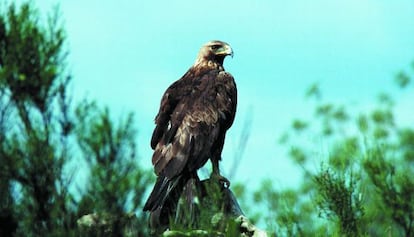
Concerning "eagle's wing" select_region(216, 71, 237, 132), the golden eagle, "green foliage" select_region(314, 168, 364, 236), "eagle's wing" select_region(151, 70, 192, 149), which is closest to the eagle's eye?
the golden eagle

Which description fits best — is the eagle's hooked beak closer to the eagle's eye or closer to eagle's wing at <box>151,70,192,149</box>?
the eagle's eye

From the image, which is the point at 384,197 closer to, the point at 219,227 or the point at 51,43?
the point at 51,43

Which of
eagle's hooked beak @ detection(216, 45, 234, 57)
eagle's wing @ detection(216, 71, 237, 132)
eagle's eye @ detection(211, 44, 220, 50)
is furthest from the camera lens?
eagle's eye @ detection(211, 44, 220, 50)

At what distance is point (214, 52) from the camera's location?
9.75 metres

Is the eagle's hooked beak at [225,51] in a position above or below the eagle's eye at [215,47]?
below

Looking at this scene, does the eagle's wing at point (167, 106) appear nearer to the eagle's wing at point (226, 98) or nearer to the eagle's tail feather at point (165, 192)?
the eagle's wing at point (226, 98)

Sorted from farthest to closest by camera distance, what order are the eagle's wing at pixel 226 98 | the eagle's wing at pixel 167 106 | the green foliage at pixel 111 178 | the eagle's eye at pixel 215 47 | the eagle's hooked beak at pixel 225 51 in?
the eagle's eye at pixel 215 47 → the eagle's hooked beak at pixel 225 51 → the eagle's wing at pixel 226 98 → the eagle's wing at pixel 167 106 → the green foliage at pixel 111 178

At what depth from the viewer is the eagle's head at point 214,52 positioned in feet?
31.9

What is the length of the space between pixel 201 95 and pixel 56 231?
11.0 feet

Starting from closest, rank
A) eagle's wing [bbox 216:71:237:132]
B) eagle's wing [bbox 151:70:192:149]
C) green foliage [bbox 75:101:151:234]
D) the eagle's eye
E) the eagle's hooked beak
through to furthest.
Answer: green foliage [bbox 75:101:151:234], eagle's wing [bbox 151:70:192:149], eagle's wing [bbox 216:71:237:132], the eagle's hooked beak, the eagle's eye

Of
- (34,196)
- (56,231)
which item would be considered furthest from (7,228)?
(56,231)

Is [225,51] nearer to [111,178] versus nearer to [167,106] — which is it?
[167,106]

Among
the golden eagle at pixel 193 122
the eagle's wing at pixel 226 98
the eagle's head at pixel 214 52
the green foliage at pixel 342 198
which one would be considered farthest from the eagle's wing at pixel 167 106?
the green foliage at pixel 342 198

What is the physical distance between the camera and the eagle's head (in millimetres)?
9711
